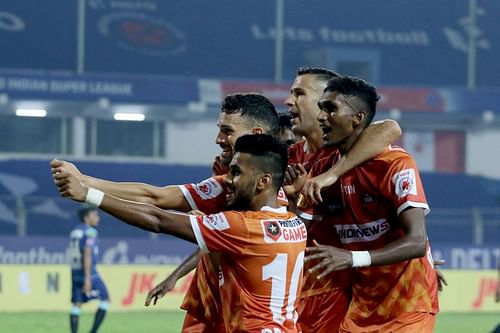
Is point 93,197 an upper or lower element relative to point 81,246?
upper

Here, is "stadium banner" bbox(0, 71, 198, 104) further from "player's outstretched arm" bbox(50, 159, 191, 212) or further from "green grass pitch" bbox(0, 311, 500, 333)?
"player's outstretched arm" bbox(50, 159, 191, 212)

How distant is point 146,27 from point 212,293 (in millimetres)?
33665

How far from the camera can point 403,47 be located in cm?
4106

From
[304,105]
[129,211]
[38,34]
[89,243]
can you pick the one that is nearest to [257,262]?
[129,211]

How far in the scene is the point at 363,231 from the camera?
6605 millimetres

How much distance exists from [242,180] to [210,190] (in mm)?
1069

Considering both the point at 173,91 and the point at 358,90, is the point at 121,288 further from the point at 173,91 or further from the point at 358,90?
the point at 173,91

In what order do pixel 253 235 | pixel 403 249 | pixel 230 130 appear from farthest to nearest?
pixel 230 130 < pixel 403 249 < pixel 253 235

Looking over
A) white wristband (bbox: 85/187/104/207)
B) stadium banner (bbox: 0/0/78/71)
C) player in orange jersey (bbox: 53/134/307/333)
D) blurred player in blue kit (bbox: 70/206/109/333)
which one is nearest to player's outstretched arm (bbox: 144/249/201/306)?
player in orange jersey (bbox: 53/134/307/333)

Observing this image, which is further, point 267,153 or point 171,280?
point 171,280

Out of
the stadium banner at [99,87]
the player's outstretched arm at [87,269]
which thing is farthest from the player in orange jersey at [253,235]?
the stadium banner at [99,87]

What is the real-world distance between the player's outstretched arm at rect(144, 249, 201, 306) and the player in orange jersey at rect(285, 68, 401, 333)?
0.85 meters

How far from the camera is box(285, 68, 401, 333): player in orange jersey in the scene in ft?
22.5

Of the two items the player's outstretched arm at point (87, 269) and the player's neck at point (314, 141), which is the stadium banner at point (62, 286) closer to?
the player's outstretched arm at point (87, 269)
